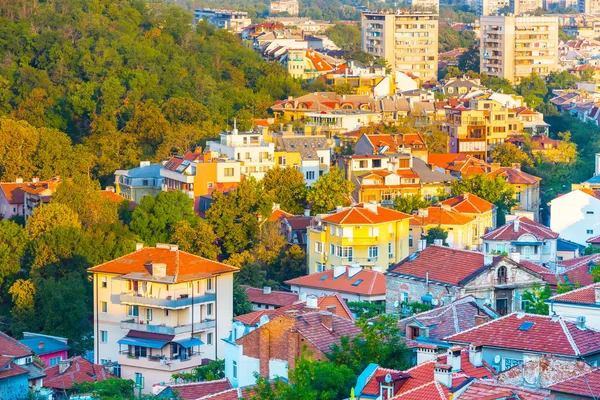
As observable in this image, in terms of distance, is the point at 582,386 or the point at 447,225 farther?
the point at 447,225

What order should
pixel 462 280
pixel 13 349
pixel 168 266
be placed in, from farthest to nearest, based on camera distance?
pixel 168 266
pixel 13 349
pixel 462 280

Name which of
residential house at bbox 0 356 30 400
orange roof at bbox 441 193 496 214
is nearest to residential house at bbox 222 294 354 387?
residential house at bbox 0 356 30 400

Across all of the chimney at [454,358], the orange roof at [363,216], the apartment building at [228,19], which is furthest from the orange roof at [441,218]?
the apartment building at [228,19]

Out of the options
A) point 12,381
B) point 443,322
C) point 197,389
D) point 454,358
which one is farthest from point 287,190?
point 454,358

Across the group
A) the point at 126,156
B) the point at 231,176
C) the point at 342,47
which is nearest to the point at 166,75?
the point at 126,156

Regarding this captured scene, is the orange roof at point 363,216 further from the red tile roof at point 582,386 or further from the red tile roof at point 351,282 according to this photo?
the red tile roof at point 582,386

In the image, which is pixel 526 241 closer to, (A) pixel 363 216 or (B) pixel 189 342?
(A) pixel 363 216

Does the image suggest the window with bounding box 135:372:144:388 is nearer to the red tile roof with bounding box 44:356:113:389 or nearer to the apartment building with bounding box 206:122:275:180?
the red tile roof with bounding box 44:356:113:389

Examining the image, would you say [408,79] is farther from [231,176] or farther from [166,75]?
[231,176]
